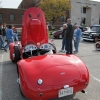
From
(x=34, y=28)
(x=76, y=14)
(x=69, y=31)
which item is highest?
(x=76, y=14)

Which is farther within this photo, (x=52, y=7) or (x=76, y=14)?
(x=76, y=14)

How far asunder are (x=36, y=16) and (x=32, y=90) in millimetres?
4072

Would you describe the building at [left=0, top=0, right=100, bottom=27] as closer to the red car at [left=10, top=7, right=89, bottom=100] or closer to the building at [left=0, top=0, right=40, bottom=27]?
the building at [left=0, top=0, right=40, bottom=27]

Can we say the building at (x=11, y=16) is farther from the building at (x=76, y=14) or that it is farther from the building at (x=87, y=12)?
the building at (x=87, y=12)

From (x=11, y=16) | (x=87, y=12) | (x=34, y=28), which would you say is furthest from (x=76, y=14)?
(x=34, y=28)

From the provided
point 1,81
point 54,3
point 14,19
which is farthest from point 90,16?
point 1,81

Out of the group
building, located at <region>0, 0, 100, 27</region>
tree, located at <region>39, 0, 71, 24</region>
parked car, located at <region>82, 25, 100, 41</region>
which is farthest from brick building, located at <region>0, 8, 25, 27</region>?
parked car, located at <region>82, 25, 100, 41</region>

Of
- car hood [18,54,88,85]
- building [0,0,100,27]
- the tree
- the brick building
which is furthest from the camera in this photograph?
building [0,0,100,27]

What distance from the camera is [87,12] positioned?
53.5m

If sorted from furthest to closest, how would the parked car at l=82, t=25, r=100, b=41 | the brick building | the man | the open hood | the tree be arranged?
the brick building
the tree
the parked car at l=82, t=25, r=100, b=41
the man
the open hood

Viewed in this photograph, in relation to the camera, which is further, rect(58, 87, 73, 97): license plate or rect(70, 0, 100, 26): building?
rect(70, 0, 100, 26): building

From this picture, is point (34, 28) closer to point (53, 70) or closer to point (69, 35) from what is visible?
point (69, 35)

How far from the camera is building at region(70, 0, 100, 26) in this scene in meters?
49.2

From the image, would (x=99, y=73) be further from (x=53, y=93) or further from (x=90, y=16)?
(x=90, y=16)
